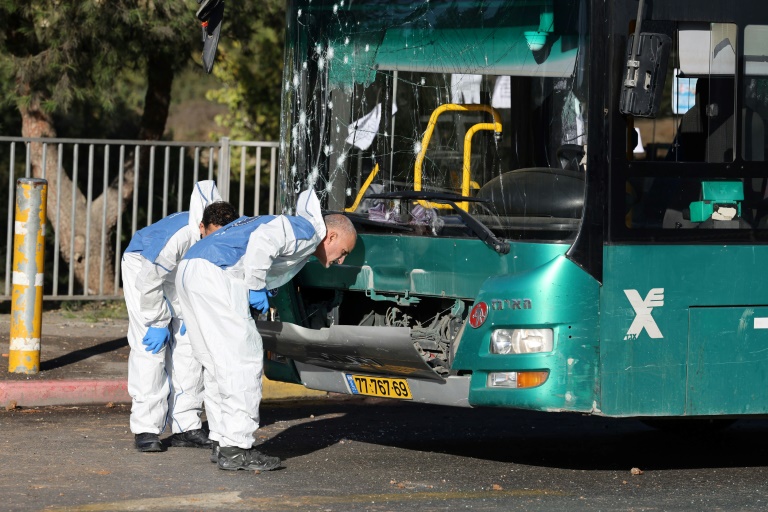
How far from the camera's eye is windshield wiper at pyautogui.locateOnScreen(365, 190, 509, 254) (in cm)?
636

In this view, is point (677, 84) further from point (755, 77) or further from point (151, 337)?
point (151, 337)

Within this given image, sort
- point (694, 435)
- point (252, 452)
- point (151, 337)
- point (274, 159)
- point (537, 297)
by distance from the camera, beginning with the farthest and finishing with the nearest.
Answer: point (274, 159) → point (694, 435) → point (151, 337) → point (252, 452) → point (537, 297)

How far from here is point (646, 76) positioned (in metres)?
5.99

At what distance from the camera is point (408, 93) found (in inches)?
275

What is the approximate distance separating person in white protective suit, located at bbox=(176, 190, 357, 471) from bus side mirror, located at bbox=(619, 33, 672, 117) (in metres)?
1.57

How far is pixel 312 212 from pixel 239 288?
53 cm

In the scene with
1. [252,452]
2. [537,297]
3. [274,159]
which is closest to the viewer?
[537,297]

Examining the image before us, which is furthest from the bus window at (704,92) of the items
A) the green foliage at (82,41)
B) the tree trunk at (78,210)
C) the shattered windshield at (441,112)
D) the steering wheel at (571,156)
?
the tree trunk at (78,210)

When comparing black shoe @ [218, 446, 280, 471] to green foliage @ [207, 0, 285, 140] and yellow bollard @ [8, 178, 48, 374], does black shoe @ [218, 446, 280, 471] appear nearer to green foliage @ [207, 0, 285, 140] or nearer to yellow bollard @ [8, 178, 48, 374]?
yellow bollard @ [8, 178, 48, 374]

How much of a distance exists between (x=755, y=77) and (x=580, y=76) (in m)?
0.90

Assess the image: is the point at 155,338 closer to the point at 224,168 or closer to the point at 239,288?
the point at 239,288

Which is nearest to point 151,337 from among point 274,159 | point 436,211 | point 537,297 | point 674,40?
point 436,211

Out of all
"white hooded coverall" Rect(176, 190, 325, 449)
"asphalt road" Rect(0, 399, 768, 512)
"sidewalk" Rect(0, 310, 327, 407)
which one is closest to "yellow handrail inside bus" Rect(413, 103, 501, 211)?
"white hooded coverall" Rect(176, 190, 325, 449)

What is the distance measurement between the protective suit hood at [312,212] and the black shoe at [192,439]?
1.55m
